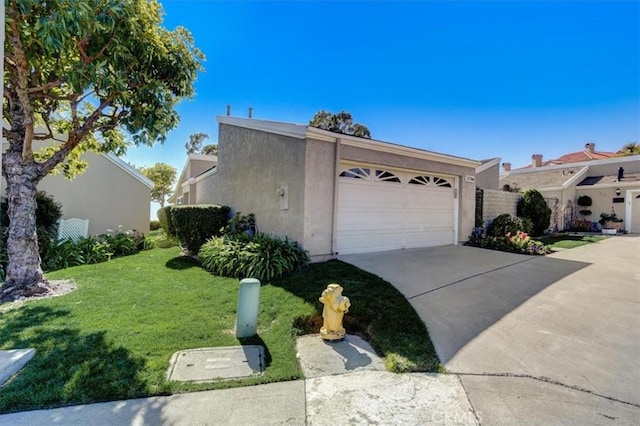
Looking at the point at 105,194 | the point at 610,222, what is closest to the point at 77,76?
the point at 105,194

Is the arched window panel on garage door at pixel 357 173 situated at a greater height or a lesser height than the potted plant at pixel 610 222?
greater

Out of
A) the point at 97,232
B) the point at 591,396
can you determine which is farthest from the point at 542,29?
the point at 97,232

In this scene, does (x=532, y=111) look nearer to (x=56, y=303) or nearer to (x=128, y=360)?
(x=128, y=360)

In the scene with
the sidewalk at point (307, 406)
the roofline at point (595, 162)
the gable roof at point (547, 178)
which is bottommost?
the sidewalk at point (307, 406)

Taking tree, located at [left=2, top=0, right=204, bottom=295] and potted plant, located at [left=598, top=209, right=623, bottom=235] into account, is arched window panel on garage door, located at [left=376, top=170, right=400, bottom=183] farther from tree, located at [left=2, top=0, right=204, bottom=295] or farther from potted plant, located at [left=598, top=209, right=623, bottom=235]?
potted plant, located at [left=598, top=209, right=623, bottom=235]

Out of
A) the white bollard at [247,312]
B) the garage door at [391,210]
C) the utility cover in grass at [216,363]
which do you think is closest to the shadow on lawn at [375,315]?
the white bollard at [247,312]

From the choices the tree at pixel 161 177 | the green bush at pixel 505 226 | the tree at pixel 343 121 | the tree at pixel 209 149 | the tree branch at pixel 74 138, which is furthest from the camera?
the tree at pixel 209 149

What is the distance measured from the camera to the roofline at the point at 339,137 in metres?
7.51

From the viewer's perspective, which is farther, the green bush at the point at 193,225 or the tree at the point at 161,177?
the tree at the point at 161,177

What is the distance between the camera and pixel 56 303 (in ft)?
18.5

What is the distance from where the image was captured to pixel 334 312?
4.32 metres

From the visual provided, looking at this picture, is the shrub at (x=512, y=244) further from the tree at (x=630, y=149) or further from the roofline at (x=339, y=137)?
the tree at (x=630, y=149)

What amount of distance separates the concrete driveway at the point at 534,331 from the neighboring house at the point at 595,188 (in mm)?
12113

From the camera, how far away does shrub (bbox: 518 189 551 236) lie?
1386 centimetres
